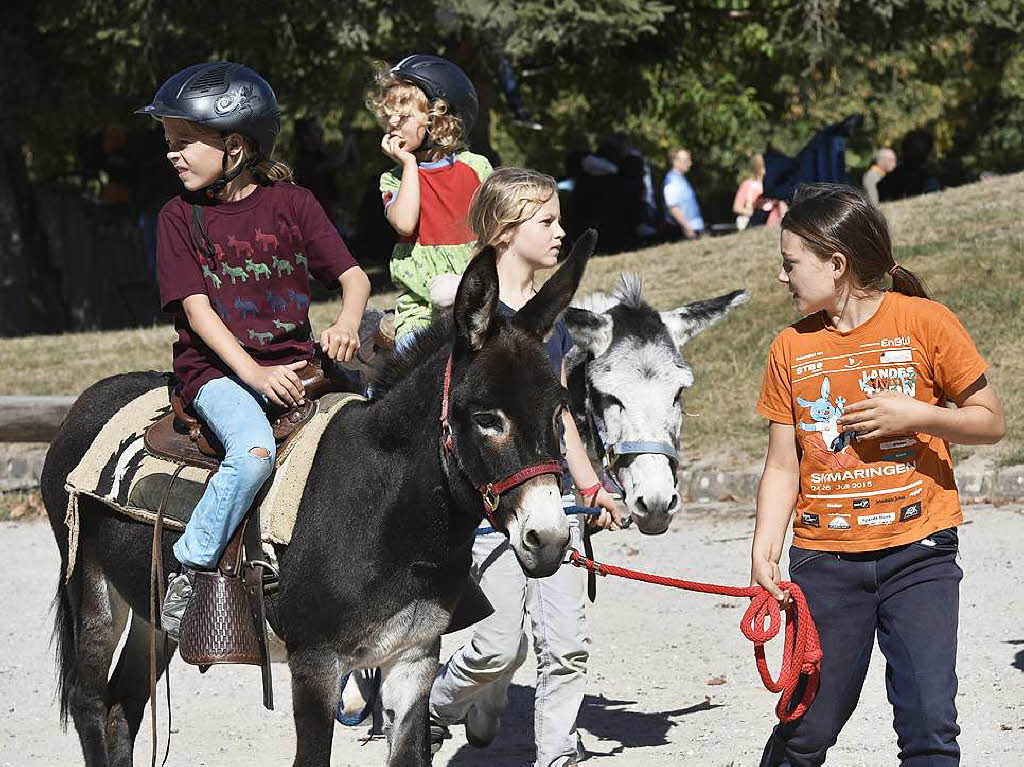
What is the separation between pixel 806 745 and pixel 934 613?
0.51 m

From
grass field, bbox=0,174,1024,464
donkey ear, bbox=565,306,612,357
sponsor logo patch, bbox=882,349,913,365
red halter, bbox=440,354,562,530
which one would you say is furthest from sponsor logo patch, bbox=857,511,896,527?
grass field, bbox=0,174,1024,464

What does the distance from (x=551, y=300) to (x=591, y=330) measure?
4.23 feet

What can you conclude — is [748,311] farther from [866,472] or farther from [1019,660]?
[866,472]

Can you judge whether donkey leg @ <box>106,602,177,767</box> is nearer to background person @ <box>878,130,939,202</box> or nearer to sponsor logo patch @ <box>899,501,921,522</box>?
sponsor logo patch @ <box>899,501,921,522</box>

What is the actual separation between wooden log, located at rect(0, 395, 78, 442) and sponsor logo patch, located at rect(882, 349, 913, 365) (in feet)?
27.9

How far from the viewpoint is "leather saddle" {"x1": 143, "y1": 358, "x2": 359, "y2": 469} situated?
457cm

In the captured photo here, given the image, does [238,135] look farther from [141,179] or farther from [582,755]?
[141,179]

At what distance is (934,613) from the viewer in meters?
3.96

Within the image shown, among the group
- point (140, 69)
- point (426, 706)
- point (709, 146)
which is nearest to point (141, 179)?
point (140, 69)

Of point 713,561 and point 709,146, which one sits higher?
point 709,146

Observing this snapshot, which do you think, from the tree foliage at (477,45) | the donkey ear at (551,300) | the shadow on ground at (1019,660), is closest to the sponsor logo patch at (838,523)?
the donkey ear at (551,300)

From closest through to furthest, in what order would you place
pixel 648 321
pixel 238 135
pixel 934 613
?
pixel 934 613
pixel 238 135
pixel 648 321

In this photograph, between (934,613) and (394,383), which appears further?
(394,383)

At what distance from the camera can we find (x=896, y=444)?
411 centimetres
